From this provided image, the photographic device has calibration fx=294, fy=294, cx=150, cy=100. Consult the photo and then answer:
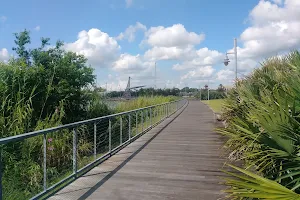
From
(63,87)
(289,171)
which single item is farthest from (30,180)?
(63,87)

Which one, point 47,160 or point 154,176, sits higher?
→ point 154,176

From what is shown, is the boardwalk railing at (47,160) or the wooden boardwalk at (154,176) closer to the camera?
the wooden boardwalk at (154,176)

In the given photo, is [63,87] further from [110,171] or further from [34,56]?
[110,171]

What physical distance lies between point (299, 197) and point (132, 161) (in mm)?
4486

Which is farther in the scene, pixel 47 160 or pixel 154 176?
pixel 47 160

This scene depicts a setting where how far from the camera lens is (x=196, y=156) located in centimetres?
705

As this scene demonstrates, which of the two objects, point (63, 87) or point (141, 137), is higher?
Answer: point (63, 87)

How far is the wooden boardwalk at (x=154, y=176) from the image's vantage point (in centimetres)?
432

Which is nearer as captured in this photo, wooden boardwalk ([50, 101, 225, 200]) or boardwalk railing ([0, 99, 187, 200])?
wooden boardwalk ([50, 101, 225, 200])

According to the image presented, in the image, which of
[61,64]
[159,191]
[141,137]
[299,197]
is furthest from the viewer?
[61,64]

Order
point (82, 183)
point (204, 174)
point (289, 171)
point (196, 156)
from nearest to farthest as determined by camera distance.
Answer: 1. point (289, 171)
2. point (82, 183)
3. point (204, 174)
4. point (196, 156)

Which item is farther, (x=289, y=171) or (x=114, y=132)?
(x=114, y=132)

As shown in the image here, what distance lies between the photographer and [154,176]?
5.27 metres

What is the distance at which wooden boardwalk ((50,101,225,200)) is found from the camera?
14.2 feet
